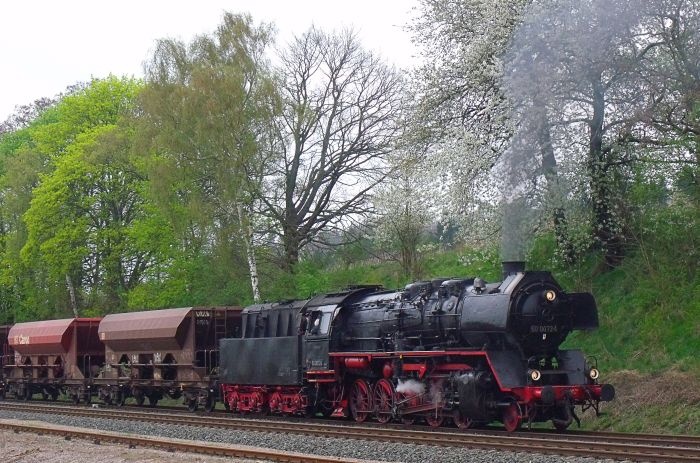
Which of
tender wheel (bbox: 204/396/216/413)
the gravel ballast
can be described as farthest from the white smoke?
tender wheel (bbox: 204/396/216/413)

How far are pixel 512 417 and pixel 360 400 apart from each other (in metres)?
4.80

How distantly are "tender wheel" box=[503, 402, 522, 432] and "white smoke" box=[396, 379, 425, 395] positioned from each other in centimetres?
196

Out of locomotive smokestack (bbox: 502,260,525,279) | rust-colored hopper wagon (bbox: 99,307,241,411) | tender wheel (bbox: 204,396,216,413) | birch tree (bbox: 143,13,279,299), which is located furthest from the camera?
birch tree (bbox: 143,13,279,299)

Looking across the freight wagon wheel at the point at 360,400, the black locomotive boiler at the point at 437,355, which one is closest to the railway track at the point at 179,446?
the black locomotive boiler at the point at 437,355

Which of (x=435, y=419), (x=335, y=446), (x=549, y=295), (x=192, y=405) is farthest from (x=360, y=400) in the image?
(x=192, y=405)

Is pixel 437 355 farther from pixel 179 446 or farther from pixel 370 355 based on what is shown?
pixel 179 446

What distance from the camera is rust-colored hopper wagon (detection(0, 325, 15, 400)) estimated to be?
36.7 metres

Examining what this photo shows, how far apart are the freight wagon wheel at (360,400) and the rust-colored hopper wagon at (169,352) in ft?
17.8

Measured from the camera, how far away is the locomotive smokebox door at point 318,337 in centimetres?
2017

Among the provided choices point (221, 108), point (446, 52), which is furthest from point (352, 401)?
point (221, 108)

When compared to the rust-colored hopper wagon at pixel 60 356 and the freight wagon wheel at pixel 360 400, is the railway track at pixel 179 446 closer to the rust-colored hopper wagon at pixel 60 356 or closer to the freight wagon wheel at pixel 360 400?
the freight wagon wheel at pixel 360 400

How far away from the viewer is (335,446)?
49.7 ft

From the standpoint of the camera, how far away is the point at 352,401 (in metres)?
20.1

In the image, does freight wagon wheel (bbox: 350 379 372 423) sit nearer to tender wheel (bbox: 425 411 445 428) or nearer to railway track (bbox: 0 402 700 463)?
railway track (bbox: 0 402 700 463)
